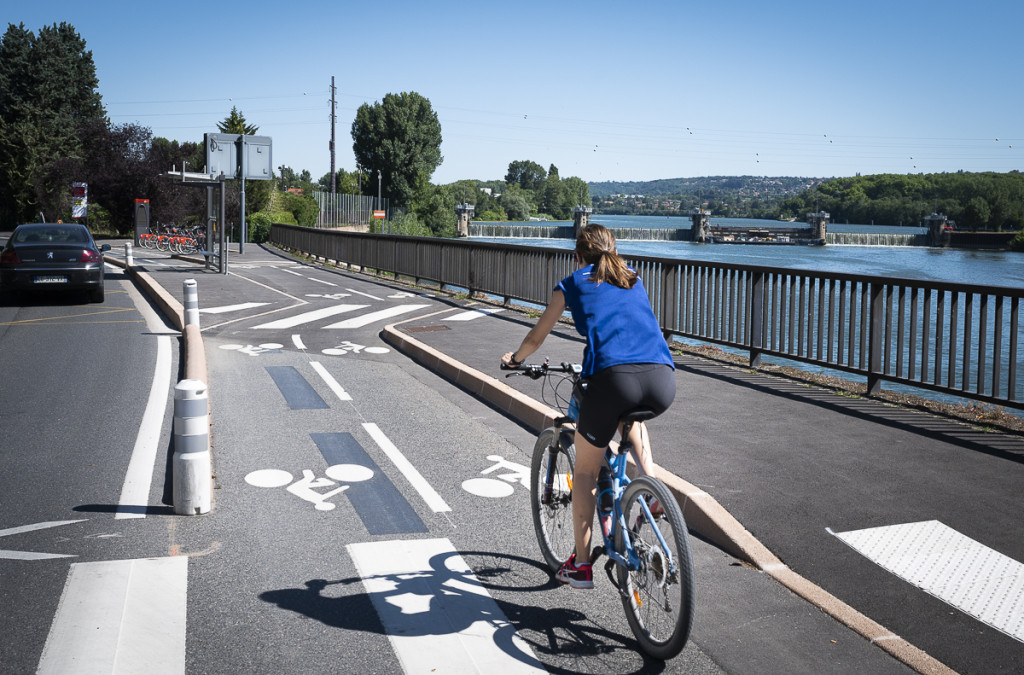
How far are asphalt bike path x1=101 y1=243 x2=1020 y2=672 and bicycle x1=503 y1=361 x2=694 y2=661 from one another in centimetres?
21

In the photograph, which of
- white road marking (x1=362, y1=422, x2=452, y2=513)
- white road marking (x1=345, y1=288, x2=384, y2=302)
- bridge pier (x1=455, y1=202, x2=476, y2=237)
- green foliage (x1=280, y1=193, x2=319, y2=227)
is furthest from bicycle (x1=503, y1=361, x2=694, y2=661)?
bridge pier (x1=455, y1=202, x2=476, y2=237)

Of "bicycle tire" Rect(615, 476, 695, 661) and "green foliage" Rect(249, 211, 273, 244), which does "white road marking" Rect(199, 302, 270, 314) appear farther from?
"green foliage" Rect(249, 211, 273, 244)

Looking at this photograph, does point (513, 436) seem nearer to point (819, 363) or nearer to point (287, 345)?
point (819, 363)


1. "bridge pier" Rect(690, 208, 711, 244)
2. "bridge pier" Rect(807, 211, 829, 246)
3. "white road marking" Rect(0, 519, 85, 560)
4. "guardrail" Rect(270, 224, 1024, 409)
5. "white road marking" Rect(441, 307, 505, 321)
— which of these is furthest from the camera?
"bridge pier" Rect(690, 208, 711, 244)

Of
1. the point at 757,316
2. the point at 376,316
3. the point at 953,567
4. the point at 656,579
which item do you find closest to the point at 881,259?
the point at 376,316

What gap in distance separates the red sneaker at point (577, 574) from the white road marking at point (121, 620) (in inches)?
67.4

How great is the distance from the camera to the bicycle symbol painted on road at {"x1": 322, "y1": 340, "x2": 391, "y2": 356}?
1280 centimetres

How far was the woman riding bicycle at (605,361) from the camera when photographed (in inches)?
158

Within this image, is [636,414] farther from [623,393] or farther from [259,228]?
[259,228]

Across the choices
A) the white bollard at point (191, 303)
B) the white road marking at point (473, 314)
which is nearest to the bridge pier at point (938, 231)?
the white road marking at point (473, 314)

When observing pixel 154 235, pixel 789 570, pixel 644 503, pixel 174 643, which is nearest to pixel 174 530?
pixel 174 643

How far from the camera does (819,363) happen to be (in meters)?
10.0

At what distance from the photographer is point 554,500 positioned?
4.86 m

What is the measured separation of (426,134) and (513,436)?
119963 millimetres
